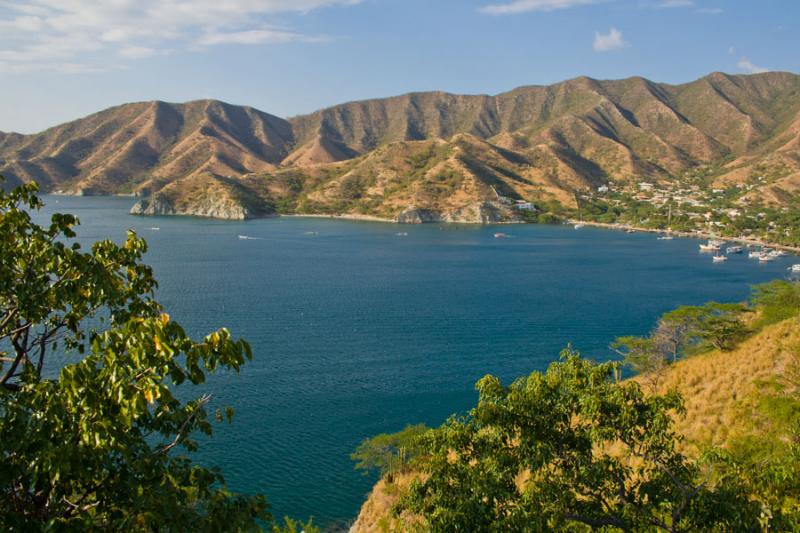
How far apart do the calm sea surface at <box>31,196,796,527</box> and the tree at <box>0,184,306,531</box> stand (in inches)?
1044

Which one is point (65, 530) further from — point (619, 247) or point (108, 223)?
point (108, 223)

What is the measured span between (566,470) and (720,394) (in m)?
17.5

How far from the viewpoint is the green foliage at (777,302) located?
48.1m

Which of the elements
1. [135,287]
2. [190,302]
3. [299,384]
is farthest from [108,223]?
[135,287]

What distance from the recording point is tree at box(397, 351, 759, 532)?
9664 mm

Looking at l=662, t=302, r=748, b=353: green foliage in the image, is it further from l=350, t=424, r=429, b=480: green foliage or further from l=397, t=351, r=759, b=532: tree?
l=397, t=351, r=759, b=532: tree

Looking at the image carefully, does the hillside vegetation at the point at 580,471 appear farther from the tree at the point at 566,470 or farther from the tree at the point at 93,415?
the tree at the point at 93,415

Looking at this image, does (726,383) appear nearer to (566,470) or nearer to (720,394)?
(720,394)

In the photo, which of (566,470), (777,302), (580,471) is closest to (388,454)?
(566,470)

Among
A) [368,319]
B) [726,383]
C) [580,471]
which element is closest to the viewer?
[580,471]

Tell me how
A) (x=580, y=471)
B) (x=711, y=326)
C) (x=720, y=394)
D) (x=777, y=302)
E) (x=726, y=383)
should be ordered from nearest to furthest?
1. (x=580, y=471)
2. (x=720, y=394)
3. (x=726, y=383)
4. (x=711, y=326)
5. (x=777, y=302)

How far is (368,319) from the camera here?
70.1m

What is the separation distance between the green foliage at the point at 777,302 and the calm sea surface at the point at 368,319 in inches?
564

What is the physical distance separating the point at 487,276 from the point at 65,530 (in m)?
100
